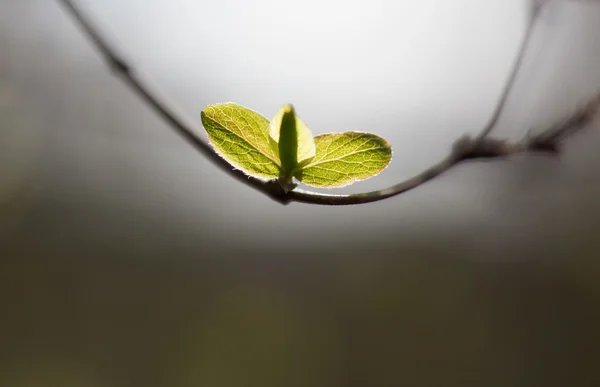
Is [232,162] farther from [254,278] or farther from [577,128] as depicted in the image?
[254,278]

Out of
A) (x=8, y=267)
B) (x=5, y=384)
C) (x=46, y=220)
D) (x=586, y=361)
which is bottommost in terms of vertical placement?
(x=5, y=384)

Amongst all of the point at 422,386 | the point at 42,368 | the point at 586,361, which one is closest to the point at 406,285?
the point at 422,386
